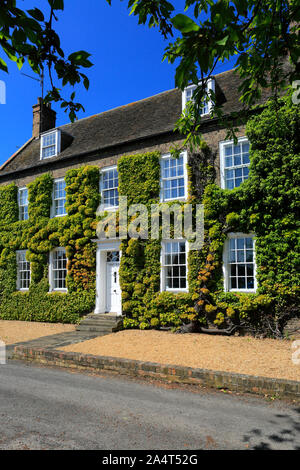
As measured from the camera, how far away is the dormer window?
688 inches

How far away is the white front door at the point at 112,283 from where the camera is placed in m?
14.3

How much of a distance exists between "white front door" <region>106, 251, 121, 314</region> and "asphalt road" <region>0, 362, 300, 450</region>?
7.33m

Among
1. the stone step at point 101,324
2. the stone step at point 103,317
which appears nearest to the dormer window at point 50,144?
the stone step at point 103,317

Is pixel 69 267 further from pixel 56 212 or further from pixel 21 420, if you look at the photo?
pixel 21 420

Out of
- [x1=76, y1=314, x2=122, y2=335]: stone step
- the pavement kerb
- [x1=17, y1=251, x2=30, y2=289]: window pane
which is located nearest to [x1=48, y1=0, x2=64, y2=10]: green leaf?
the pavement kerb

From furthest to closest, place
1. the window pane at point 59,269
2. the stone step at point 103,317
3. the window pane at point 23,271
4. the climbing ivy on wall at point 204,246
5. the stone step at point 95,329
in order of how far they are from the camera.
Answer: the window pane at point 23,271 < the window pane at point 59,269 < the stone step at point 103,317 < the stone step at point 95,329 < the climbing ivy on wall at point 204,246

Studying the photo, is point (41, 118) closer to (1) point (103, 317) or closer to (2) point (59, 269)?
(2) point (59, 269)

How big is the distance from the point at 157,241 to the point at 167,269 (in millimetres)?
1219

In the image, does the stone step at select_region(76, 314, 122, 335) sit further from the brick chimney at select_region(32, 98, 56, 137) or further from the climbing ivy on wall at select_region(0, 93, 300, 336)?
the brick chimney at select_region(32, 98, 56, 137)

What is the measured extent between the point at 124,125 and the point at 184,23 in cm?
1406

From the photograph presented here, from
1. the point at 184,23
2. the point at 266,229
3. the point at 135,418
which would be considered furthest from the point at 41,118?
the point at 184,23

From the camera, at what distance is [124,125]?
16.2 meters

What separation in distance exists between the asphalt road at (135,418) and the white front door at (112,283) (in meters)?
7.33

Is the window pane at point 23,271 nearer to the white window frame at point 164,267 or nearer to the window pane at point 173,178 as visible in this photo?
the white window frame at point 164,267
